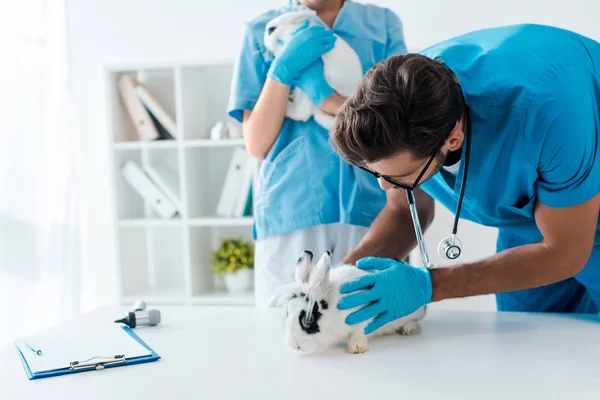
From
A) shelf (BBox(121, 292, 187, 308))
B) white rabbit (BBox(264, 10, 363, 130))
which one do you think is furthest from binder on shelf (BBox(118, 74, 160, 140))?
white rabbit (BBox(264, 10, 363, 130))

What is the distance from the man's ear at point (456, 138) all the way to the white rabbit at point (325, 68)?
20.1 inches

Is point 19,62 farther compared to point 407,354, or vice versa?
point 19,62

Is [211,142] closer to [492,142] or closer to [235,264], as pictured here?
[235,264]

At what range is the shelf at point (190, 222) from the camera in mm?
2520

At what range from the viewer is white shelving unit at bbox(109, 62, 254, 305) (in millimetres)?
2547

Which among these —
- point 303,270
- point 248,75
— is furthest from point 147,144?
point 303,270

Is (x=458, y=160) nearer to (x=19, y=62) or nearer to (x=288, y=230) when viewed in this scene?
(x=288, y=230)

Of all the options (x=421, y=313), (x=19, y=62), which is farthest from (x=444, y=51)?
(x=19, y=62)

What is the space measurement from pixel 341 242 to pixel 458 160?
50 cm

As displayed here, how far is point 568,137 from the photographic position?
1082 mm

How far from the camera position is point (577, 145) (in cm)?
108

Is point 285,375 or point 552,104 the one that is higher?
point 552,104

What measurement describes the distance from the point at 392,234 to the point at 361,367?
1.67 feet

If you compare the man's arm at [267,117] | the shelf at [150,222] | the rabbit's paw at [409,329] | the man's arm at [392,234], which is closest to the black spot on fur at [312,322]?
the rabbit's paw at [409,329]
